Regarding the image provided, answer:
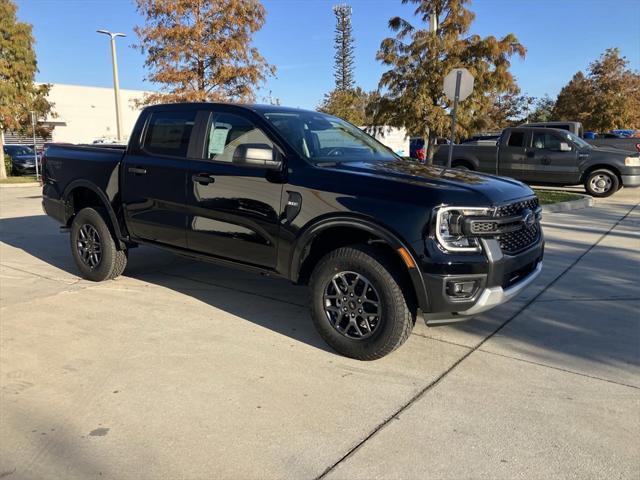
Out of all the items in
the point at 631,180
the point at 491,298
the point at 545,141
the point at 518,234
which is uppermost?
the point at 545,141

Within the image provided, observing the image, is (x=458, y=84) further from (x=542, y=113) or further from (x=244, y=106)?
(x=542, y=113)

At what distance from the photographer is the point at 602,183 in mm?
14188

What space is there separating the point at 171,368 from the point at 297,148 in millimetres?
1892

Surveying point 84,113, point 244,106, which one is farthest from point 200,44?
point 84,113

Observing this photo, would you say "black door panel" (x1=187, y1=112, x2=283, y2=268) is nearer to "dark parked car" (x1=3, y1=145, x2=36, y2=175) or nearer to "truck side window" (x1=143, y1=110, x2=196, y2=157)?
"truck side window" (x1=143, y1=110, x2=196, y2=157)

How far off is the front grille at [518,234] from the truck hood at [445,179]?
0.06m

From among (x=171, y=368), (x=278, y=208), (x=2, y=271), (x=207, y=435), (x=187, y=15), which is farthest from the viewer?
(x=187, y=15)

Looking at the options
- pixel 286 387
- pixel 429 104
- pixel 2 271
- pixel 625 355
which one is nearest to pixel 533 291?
pixel 625 355

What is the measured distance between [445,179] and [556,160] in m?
12.0

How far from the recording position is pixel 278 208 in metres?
4.10

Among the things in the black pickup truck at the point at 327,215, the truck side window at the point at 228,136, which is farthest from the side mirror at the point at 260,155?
the truck side window at the point at 228,136

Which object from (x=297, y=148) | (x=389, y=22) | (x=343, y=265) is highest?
(x=389, y=22)

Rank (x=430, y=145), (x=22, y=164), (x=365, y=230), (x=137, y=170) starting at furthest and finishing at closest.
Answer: (x=22, y=164), (x=430, y=145), (x=137, y=170), (x=365, y=230)

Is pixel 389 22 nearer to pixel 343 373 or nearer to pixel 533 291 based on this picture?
pixel 533 291
